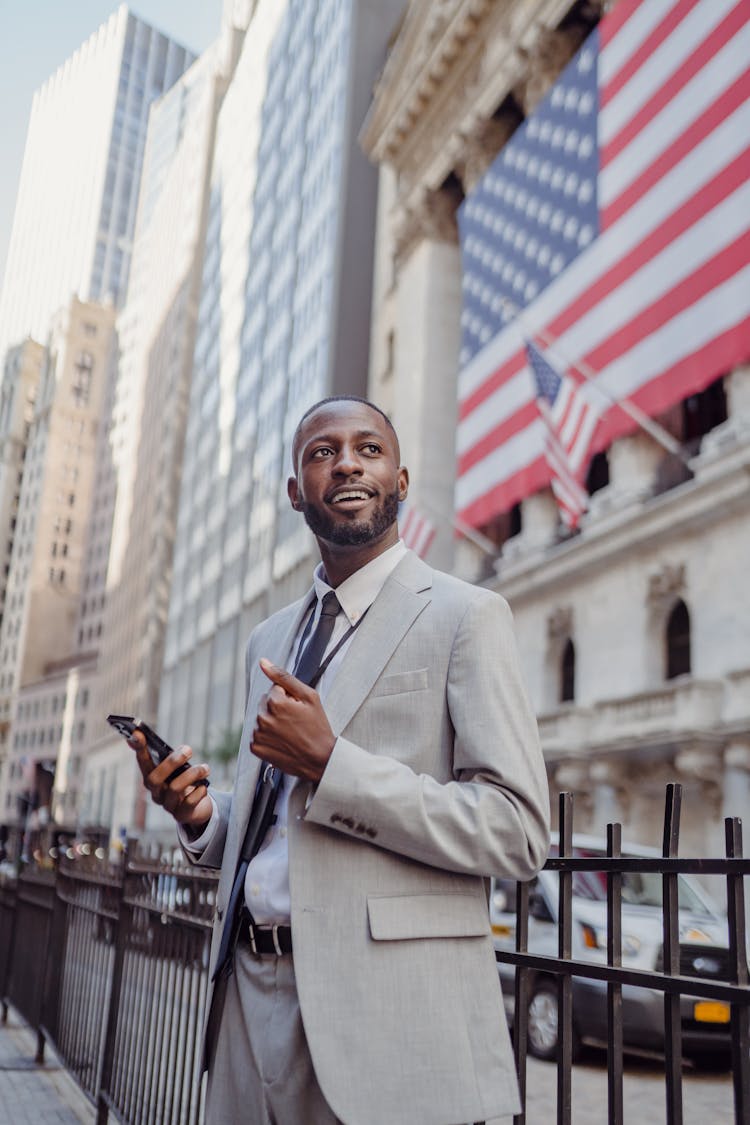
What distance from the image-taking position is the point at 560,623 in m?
25.0

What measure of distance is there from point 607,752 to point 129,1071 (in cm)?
1716

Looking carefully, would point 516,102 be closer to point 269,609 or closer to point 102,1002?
point 269,609

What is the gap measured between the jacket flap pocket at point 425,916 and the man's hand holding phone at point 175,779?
52 centimetres

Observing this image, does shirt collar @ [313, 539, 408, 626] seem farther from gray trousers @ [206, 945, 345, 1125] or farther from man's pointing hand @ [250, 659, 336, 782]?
gray trousers @ [206, 945, 345, 1125]

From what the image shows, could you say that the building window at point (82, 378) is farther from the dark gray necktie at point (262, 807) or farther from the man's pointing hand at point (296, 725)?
the man's pointing hand at point (296, 725)

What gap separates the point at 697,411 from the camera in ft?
77.1

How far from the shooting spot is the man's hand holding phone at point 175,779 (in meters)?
2.19

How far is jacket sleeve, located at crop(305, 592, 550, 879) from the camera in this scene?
1.87 m

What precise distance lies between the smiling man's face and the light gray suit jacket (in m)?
0.30

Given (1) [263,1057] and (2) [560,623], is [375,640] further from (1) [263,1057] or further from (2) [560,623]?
(2) [560,623]

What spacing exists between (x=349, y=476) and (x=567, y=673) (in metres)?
23.9

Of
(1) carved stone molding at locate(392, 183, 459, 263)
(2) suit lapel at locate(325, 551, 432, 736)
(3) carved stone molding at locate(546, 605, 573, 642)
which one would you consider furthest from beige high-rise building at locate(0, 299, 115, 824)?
(2) suit lapel at locate(325, 551, 432, 736)

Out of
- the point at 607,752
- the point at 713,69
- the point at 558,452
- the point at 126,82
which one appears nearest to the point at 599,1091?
the point at 558,452

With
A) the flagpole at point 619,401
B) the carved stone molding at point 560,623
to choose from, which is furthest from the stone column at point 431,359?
the flagpole at point 619,401
